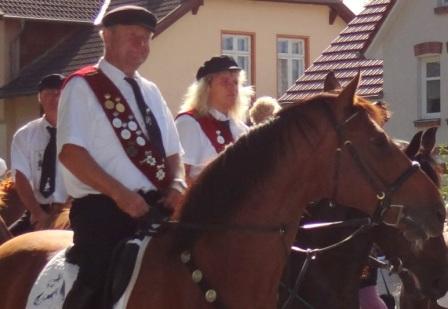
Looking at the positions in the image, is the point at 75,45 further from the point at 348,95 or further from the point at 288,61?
the point at 348,95

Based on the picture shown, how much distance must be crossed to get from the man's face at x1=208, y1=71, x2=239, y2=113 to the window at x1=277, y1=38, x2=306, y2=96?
85.7 feet

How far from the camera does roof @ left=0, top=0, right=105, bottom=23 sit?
3378 cm

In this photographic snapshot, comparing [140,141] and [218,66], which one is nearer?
[140,141]

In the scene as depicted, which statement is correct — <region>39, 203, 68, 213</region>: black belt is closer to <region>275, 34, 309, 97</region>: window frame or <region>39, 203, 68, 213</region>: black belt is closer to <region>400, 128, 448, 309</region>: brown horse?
<region>400, 128, 448, 309</region>: brown horse

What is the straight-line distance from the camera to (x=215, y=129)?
7742 millimetres

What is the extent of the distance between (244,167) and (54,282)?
1219 mm

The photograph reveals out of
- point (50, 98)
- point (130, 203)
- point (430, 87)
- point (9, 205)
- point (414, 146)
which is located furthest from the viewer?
point (430, 87)

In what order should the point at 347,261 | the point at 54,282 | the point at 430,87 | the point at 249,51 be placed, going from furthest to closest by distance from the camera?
1. the point at 249,51
2. the point at 430,87
3. the point at 347,261
4. the point at 54,282

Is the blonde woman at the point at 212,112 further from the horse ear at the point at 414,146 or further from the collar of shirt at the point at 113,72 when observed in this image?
the collar of shirt at the point at 113,72

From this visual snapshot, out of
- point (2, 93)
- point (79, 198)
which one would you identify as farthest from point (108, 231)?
point (2, 93)

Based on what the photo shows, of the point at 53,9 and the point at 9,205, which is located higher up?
the point at 53,9

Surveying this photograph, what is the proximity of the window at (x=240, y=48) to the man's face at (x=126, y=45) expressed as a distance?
27.7m

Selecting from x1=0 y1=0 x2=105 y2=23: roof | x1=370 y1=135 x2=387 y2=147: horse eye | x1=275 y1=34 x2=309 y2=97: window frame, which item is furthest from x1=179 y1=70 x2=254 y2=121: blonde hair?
x1=0 y1=0 x2=105 y2=23: roof

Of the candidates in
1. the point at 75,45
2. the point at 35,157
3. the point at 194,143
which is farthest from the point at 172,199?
the point at 75,45
